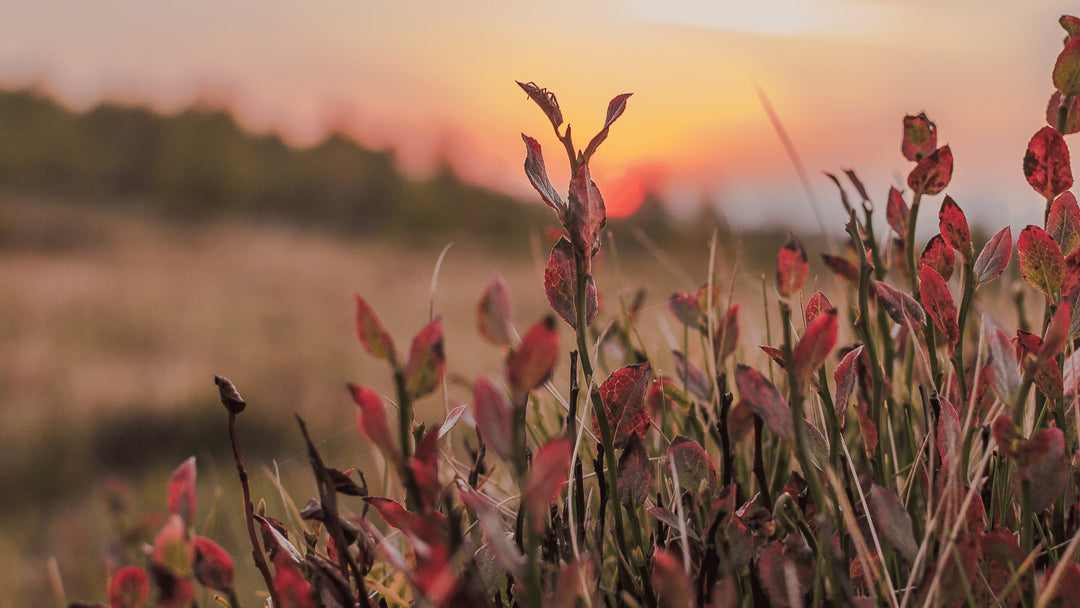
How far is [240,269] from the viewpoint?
703cm

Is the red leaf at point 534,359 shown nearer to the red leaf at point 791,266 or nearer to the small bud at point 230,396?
the small bud at point 230,396

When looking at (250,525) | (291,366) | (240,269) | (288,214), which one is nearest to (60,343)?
(291,366)

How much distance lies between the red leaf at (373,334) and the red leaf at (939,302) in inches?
17.5

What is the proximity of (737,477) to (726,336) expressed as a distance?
0.94 ft

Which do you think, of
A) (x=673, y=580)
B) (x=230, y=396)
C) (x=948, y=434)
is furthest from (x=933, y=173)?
(x=230, y=396)

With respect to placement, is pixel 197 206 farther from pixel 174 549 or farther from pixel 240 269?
pixel 174 549

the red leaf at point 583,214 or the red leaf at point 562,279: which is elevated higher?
the red leaf at point 583,214

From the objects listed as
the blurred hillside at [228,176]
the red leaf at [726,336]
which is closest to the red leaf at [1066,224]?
the red leaf at [726,336]

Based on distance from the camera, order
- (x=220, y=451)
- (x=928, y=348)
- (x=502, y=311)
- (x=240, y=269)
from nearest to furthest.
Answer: (x=502, y=311) → (x=928, y=348) → (x=220, y=451) → (x=240, y=269)

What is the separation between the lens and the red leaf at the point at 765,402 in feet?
1.61

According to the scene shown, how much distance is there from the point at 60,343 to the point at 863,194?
506cm

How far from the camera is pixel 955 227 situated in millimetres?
658

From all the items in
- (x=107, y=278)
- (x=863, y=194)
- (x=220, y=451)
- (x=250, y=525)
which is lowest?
(x=220, y=451)

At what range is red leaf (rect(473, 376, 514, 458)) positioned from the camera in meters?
0.38
